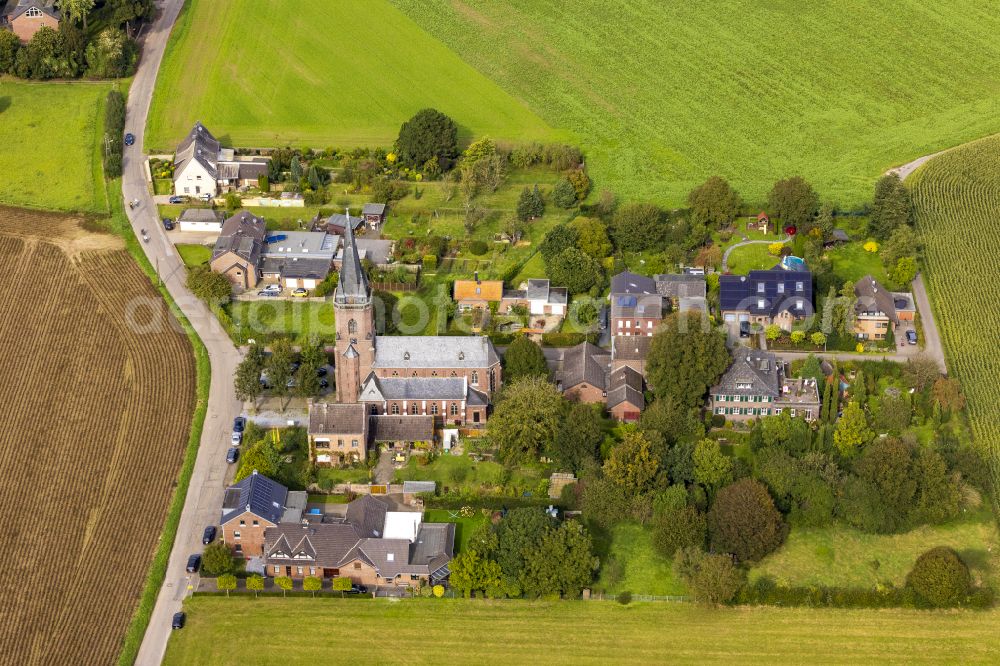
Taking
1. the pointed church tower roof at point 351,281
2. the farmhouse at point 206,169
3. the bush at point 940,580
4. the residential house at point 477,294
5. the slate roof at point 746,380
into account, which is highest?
the farmhouse at point 206,169

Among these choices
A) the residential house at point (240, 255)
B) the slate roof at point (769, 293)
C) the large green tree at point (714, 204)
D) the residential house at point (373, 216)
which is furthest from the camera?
the residential house at point (373, 216)

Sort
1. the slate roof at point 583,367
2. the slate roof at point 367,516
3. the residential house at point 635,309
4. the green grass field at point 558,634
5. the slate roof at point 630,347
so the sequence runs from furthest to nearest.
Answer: the residential house at point 635,309 < the slate roof at point 630,347 < the slate roof at point 583,367 < the slate roof at point 367,516 < the green grass field at point 558,634

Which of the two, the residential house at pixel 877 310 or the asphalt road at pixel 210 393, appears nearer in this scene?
the asphalt road at pixel 210 393

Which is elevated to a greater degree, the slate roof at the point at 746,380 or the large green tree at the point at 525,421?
the slate roof at the point at 746,380

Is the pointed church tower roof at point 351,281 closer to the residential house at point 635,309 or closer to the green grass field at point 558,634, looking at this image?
the residential house at point 635,309

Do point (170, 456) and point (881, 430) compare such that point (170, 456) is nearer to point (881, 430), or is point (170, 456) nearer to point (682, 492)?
point (682, 492)

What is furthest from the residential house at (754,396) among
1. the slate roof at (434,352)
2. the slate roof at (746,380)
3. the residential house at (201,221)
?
the residential house at (201,221)

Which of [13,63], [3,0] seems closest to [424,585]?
[13,63]
